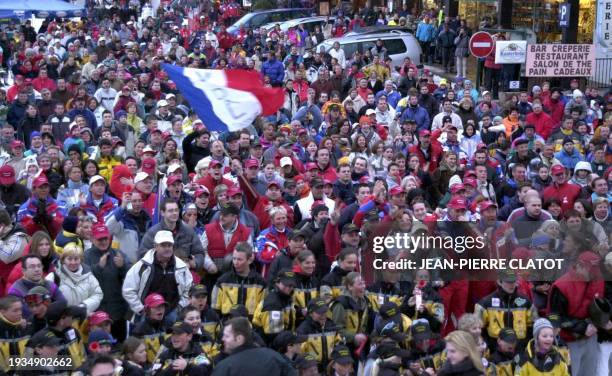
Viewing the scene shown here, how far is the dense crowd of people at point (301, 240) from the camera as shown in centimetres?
812

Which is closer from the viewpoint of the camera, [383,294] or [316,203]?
[383,294]

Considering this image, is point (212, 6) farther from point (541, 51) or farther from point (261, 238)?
point (261, 238)

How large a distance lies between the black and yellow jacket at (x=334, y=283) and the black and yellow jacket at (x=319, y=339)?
578mm

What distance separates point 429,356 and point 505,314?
3.50 feet

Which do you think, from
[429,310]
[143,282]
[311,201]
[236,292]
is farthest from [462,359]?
[311,201]

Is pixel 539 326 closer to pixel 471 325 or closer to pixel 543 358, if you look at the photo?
pixel 543 358

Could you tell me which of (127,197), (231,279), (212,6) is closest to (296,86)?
(127,197)

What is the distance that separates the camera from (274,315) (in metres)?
8.75

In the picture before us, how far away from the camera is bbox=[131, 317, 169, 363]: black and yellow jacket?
27.3 feet

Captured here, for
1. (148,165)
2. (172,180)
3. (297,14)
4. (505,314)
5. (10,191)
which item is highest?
(172,180)

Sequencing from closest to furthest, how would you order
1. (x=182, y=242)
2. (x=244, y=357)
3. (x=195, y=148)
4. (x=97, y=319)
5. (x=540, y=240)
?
1. (x=244, y=357)
2. (x=97, y=319)
3. (x=182, y=242)
4. (x=540, y=240)
5. (x=195, y=148)

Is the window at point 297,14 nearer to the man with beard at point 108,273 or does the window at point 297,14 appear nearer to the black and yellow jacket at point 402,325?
the man with beard at point 108,273

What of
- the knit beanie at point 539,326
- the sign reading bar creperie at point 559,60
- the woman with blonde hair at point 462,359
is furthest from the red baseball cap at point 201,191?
the sign reading bar creperie at point 559,60

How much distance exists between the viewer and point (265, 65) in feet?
72.8
